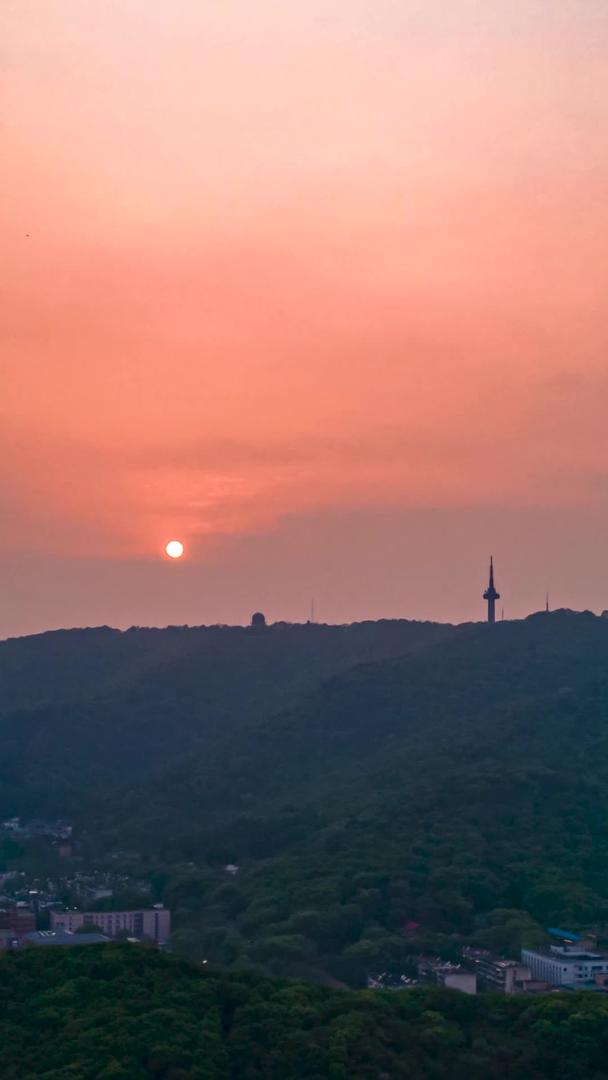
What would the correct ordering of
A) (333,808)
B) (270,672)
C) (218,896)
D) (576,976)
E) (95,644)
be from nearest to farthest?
(576,976) < (218,896) < (333,808) < (270,672) < (95,644)

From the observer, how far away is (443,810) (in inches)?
3115

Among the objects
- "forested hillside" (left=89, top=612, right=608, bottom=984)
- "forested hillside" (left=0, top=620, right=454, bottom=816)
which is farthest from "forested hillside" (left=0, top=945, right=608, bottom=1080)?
"forested hillside" (left=0, top=620, right=454, bottom=816)

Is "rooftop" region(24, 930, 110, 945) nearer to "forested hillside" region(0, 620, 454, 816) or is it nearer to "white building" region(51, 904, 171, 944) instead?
"white building" region(51, 904, 171, 944)

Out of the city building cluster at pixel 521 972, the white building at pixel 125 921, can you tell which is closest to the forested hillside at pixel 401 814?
the white building at pixel 125 921

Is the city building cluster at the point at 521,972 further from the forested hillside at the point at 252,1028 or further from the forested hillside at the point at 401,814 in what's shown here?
the forested hillside at the point at 252,1028

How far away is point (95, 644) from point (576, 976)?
4324 inches

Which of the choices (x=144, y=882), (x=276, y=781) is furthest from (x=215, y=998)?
(x=276, y=781)

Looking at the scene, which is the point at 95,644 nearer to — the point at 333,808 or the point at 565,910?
the point at 333,808

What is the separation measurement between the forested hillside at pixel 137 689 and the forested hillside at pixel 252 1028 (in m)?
66.7

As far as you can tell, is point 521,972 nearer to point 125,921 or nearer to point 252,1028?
point 252,1028

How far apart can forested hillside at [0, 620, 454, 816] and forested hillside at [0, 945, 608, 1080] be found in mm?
66709

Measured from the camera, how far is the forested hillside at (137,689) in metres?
118

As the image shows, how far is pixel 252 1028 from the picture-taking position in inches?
1432

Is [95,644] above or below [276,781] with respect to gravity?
above
